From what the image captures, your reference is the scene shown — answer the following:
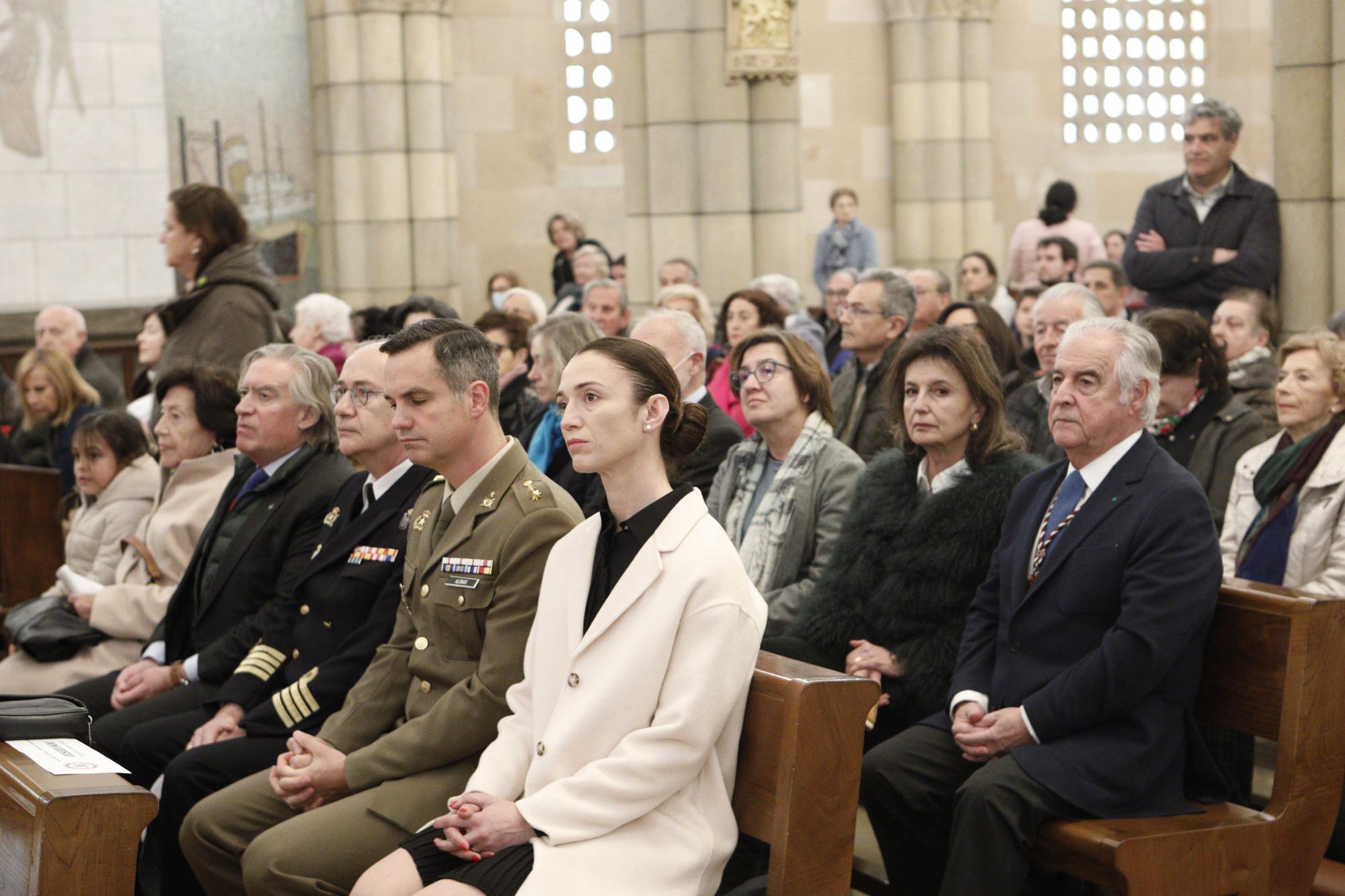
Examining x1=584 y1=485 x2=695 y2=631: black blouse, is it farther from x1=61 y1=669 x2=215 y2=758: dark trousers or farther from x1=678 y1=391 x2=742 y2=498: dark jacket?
x1=678 y1=391 x2=742 y2=498: dark jacket

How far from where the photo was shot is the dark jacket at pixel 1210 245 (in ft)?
22.3

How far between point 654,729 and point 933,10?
1322cm

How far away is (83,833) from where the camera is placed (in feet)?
9.87

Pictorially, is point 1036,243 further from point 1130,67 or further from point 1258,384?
point 1258,384

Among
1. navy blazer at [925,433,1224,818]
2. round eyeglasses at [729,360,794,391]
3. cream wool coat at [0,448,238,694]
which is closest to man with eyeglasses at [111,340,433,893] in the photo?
cream wool coat at [0,448,238,694]

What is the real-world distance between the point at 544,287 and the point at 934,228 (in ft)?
12.2

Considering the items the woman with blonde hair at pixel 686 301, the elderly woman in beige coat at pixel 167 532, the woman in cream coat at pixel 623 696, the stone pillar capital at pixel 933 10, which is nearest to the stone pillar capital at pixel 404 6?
the stone pillar capital at pixel 933 10

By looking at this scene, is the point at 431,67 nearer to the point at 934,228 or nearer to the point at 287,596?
the point at 934,228

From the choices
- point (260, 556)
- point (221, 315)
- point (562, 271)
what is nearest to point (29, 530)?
point (221, 315)

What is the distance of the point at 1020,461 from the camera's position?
4129 mm

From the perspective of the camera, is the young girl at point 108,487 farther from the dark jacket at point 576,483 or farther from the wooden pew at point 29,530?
the dark jacket at point 576,483

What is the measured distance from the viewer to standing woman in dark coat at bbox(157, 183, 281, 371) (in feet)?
21.0

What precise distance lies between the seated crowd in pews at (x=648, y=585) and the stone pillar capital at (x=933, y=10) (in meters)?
9.74

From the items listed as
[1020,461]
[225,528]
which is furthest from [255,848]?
[1020,461]
